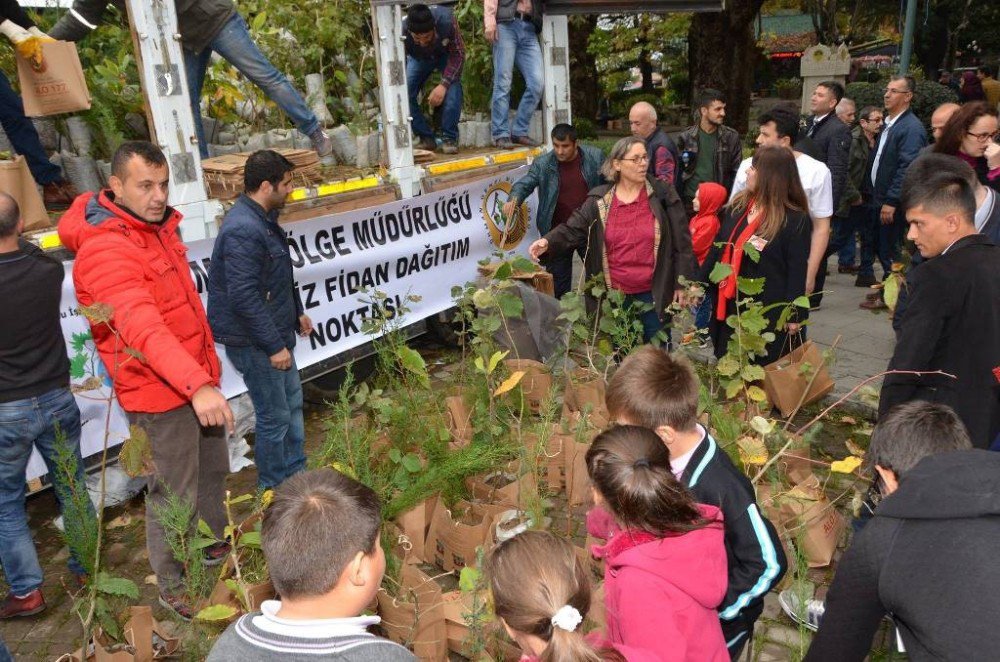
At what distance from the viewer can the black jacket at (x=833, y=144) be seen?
6.57 metres

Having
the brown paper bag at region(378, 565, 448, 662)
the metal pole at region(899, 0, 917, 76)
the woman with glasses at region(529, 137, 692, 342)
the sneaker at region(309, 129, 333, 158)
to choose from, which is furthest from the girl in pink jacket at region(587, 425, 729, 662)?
the metal pole at region(899, 0, 917, 76)

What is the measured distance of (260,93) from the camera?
674 cm

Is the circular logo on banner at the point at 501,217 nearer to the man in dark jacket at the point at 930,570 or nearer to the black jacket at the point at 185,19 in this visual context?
the black jacket at the point at 185,19

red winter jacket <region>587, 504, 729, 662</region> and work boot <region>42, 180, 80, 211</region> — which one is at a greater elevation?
work boot <region>42, 180, 80, 211</region>

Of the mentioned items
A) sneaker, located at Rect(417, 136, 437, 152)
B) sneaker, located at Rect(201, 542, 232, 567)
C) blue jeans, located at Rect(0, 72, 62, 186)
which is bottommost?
sneaker, located at Rect(201, 542, 232, 567)

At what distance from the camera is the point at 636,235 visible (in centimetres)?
480

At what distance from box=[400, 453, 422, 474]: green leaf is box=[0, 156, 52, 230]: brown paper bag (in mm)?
2306

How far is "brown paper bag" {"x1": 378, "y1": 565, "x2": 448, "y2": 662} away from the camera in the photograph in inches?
111

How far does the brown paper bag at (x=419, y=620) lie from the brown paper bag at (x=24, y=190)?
110 inches

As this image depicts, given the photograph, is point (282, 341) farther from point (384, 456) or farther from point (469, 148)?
point (469, 148)

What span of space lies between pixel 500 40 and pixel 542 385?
10.8ft

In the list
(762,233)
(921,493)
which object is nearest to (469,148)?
(762,233)

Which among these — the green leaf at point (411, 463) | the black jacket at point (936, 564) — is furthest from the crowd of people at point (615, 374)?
the green leaf at point (411, 463)

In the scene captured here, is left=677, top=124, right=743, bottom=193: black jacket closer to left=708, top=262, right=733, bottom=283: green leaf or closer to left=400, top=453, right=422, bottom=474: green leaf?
left=708, top=262, right=733, bottom=283: green leaf
